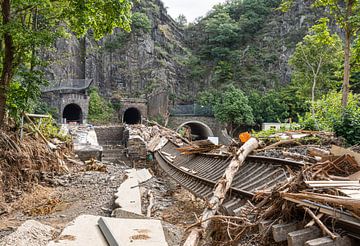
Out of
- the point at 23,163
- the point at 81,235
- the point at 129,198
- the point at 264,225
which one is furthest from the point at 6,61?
the point at 264,225

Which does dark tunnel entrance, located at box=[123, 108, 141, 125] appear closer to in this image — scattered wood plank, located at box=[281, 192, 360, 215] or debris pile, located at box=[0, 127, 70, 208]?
debris pile, located at box=[0, 127, 70, 208]

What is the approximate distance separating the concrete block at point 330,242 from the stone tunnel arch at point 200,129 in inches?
990

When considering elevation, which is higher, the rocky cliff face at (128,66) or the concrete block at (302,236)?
the rocky cliff face at (128,66)

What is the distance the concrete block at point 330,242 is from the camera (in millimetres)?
2116

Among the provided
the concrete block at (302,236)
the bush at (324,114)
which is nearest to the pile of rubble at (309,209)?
the concrete block at (302,236)

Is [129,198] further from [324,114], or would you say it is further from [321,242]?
[324,114]

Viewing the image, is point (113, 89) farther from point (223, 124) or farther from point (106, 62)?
point (223, 124)

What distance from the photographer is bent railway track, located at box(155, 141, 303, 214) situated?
4.57 metres

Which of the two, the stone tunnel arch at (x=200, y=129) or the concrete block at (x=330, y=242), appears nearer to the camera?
the concrete block at (x=330, y=242)

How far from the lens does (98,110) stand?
2858 cm

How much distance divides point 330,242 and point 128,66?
31.4m

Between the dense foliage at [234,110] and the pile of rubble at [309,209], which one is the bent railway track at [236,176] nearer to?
the pile of rubble at [309,209]

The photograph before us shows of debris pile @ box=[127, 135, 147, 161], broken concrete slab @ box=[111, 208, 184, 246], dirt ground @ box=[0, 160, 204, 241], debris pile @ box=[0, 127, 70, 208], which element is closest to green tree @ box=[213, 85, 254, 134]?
debris pile @ box=[127, 135, 147, 161]

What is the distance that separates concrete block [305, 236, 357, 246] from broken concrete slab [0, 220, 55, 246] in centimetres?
262
